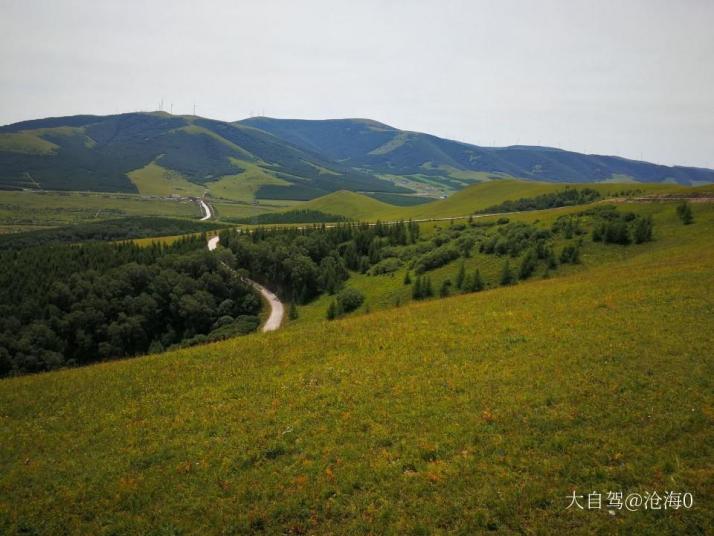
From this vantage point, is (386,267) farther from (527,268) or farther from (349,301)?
(527,268)

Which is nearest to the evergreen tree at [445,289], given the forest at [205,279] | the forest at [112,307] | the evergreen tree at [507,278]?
the forest at [205,279]

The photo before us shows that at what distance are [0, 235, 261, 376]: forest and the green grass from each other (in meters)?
51.9

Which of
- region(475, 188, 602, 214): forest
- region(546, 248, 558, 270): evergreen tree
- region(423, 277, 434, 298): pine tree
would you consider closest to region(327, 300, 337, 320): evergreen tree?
→ region(423, 277, 434, 298): pine tree

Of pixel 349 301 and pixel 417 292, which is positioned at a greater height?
pixel 417 292

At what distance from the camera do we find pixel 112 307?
83.6m

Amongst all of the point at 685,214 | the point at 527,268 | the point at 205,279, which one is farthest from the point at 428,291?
the point at 205,279

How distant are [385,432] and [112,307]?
85.8 metres

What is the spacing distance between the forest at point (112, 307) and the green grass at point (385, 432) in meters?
51.9

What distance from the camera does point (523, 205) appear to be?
150375mm

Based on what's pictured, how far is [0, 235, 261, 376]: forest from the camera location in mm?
73312

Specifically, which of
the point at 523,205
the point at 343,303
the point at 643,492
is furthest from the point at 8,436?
the point at 523,205

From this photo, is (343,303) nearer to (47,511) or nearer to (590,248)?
(590,248)

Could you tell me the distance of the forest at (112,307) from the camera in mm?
73312

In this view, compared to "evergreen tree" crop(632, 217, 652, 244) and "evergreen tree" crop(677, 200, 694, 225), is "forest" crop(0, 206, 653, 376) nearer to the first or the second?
"evergreen tree" crop(632, 217, 652, 244)
